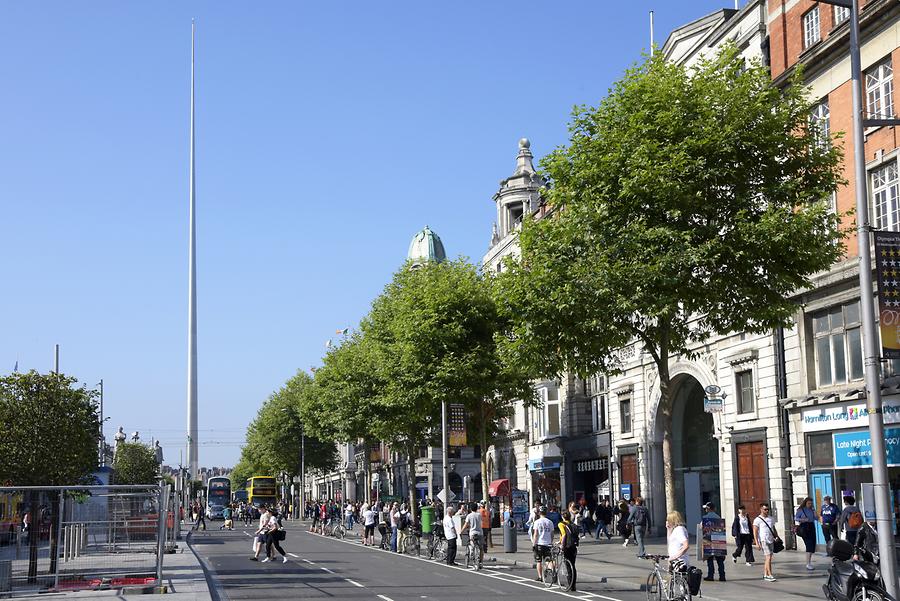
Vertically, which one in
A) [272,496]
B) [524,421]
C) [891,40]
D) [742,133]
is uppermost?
[891,40]

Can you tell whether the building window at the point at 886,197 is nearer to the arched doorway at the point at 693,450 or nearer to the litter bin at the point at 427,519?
the arched doorway at the point at 693,450

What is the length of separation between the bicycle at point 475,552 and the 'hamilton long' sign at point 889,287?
15.2 m

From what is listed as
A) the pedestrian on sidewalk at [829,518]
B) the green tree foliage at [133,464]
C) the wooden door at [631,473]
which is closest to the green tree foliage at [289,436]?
the green tree foliage at [133,464]

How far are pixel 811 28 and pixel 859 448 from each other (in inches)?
517

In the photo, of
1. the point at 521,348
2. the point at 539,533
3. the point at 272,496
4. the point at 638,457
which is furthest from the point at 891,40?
the point at 272,496

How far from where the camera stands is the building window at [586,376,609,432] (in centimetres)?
5212

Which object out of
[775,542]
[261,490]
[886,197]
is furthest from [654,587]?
[261,490]

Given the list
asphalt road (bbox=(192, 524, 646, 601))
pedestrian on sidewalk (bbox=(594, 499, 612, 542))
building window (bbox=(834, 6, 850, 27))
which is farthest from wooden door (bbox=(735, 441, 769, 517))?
building window (bbox=(834, 6, 850, 27))

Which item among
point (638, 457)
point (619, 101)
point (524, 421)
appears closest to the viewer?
point (619, 101)

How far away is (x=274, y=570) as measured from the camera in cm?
3028

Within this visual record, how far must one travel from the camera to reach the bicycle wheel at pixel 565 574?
23188 millimetres

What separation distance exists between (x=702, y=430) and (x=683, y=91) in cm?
1917

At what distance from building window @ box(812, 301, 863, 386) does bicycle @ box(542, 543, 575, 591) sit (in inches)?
438

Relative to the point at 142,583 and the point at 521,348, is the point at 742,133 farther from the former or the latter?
the point at 142,583
